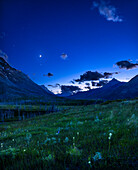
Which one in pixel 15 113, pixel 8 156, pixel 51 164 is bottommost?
pixel 15 113

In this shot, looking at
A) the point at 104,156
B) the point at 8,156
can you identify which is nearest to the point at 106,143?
the point at 104,156

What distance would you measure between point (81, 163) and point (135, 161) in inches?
50.0

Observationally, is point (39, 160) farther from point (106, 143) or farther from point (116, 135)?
point (116, 135)

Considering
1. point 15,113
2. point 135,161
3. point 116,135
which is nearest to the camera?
point 135,161

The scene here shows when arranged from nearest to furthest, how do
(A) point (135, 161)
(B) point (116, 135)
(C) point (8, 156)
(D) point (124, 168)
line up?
(D) point (124, 168) < (A) point (135, 161) < (C) point (8, 156) < (B) point (116, 135)

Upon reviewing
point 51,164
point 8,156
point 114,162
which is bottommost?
point 8,156

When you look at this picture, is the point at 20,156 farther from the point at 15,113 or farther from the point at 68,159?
the point at 15,113

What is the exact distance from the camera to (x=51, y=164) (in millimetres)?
2840

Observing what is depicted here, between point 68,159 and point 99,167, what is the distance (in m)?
0.92

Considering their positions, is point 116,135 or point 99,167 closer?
point 99,167

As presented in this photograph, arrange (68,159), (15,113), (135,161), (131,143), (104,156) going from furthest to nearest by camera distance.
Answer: (15,113)
(131,143)
(68,159)
(104,156)
(135,161)

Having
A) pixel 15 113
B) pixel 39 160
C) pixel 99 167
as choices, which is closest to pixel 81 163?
pixel 99 167

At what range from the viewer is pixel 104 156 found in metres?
2.81

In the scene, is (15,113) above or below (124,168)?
below
